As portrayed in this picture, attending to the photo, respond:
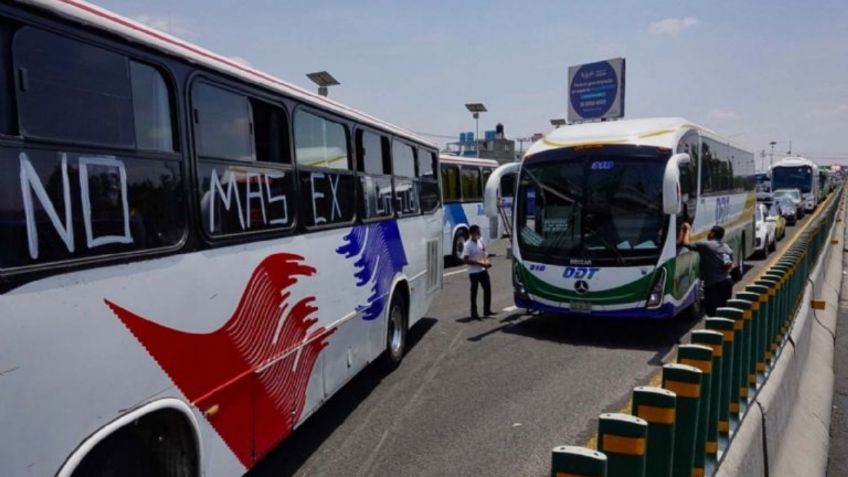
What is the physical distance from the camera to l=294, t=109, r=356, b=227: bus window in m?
5.23

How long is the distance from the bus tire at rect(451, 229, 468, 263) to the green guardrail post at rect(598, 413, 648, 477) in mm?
17077

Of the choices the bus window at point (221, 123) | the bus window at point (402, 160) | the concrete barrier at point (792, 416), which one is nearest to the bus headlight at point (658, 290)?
the concrete barrier at point (792, 416)

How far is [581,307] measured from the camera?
9.46 m

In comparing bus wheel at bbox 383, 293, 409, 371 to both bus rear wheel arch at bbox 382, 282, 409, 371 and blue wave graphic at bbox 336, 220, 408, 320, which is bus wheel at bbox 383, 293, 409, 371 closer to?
bus rear wheel arch at bbox 382, 282, 409, 371

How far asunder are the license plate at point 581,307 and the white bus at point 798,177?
138 ft

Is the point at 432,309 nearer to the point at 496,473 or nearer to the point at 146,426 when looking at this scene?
the point at 496,473

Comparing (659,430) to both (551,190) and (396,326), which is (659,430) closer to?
(396,326)

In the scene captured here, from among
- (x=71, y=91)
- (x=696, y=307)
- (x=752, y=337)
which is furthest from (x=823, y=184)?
(x=71, y=91)

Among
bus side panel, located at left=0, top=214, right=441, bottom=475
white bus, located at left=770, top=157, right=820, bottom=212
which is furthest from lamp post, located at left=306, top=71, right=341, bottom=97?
white bus, located at left=770, top=157, right=820, bottom=212

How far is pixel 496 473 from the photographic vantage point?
16.4ft

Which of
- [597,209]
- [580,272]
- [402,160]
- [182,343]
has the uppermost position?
[402,160]

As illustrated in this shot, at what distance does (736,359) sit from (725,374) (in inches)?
19.3

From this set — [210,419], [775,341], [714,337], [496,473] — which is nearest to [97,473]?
[210,419]

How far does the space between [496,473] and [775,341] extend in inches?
136
